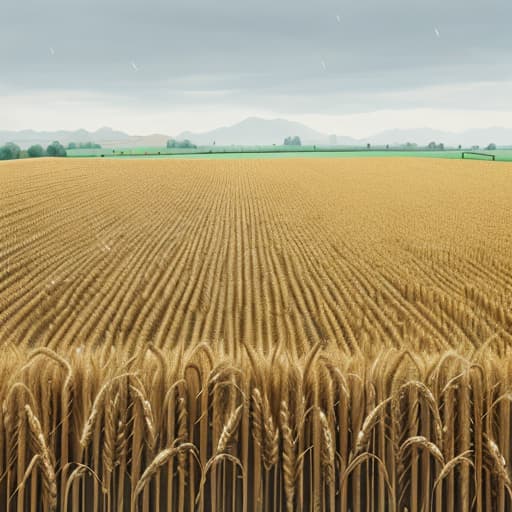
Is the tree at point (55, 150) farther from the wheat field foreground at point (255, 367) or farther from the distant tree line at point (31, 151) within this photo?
the wheat field foreground at point (255, 367)

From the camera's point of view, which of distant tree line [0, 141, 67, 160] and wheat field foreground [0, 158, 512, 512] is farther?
distant tree line [0, 141, 67, 160]

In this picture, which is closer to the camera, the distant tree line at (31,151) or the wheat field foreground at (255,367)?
the wheat field foreground at (255,367)

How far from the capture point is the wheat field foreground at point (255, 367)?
154 inches

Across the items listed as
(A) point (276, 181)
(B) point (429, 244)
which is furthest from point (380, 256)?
(A) point (276, 181)

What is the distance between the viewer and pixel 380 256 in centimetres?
1388

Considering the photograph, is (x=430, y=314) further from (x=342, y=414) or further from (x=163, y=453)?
(x=163, y=453)

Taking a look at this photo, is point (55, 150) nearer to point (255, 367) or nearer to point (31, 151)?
point (31, 151)

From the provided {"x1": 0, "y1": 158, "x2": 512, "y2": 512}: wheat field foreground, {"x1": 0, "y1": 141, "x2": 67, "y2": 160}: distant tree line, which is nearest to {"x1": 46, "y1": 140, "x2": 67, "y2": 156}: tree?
{"x1": 0, "y1": 141, "x2": 67, "y2": 160}: distant tree line

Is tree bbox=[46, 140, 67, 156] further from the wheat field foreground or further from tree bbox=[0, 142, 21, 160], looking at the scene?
the wheat field foreground

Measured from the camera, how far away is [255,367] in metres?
3.95

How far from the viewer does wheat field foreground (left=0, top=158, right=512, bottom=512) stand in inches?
154

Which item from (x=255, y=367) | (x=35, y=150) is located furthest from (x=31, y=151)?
(x=255, y=367)

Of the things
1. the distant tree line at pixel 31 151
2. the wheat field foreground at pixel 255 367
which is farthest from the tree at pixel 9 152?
the wheat field foreground at pixel 255 367

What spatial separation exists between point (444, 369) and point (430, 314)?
4.94 meters
